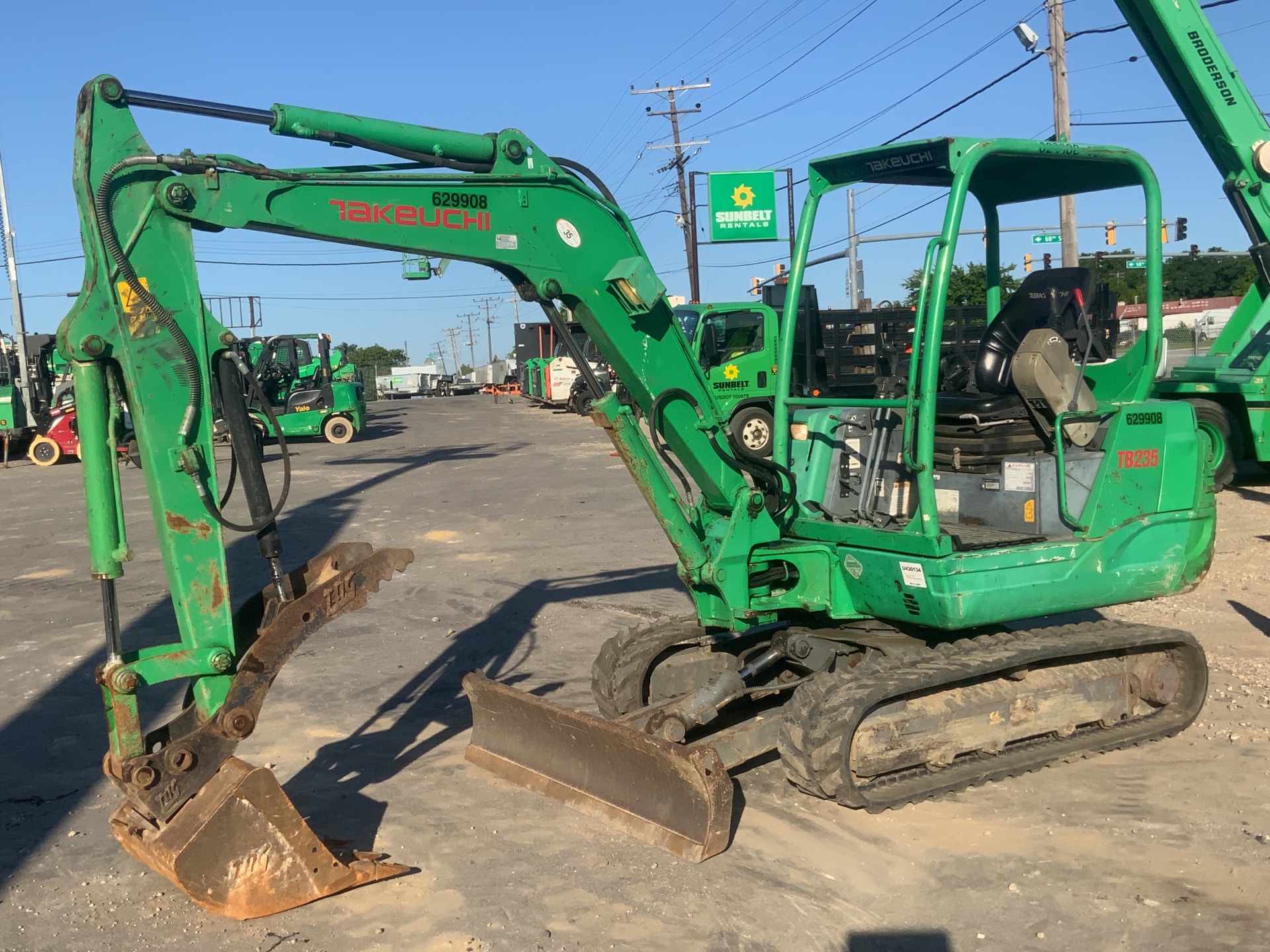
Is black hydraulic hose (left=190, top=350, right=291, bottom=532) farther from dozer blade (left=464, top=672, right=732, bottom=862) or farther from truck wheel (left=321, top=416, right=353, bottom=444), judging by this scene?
truck wheel (left=321, top=416, right=353, bottom=444)

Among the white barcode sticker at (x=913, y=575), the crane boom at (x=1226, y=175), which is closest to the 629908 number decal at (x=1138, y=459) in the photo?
the white barcode sticker at (x=913, y=575)

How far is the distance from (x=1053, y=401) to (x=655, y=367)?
2003mm

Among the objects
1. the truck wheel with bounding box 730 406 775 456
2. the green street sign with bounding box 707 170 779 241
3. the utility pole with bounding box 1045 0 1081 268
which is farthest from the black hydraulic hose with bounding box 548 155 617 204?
the green street sign with bounding box 707 170 779 241

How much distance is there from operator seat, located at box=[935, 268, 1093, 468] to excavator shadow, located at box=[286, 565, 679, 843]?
9.56 feet

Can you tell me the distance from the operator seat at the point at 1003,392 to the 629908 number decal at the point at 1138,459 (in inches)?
14.9

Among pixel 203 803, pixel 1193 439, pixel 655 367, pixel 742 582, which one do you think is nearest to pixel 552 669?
pixel 742 582

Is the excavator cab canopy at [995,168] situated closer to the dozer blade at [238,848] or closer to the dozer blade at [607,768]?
the dozer blade at [607,768]

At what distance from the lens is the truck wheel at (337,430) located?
27328 millimetres

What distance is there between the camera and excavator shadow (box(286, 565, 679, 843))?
5508 millimetres

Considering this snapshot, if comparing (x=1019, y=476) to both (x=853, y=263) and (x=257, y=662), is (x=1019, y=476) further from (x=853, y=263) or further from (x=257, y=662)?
(x=853, y=263)

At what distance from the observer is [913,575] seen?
208 inches

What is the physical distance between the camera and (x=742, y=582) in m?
5.57

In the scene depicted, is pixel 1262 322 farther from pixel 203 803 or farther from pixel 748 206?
pixel 748 206

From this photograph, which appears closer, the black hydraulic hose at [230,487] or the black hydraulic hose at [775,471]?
the black hydraulic hose at [230,487]
